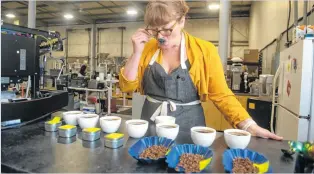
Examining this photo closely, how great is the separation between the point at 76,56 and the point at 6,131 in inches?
456

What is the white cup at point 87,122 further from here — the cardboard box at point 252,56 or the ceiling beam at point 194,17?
the ceiling beam at point 194,17

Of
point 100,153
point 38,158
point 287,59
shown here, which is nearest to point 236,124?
point 100,153

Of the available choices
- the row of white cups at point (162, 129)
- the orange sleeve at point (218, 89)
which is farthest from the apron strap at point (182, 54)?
the row of white cups at point (162, 129)

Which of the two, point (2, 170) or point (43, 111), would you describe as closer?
point (2, 170)

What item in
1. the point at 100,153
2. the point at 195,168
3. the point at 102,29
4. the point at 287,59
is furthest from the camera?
the point at 102,29

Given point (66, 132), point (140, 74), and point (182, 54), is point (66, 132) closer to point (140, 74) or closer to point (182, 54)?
point (140, 74)

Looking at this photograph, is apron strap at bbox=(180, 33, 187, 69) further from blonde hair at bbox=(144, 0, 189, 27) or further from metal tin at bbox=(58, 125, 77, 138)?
metal tin at bbox=(58, 125, 77, 138)

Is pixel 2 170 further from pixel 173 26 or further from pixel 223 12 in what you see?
pixel 223 12

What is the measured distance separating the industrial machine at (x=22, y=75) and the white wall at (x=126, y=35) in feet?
26.4

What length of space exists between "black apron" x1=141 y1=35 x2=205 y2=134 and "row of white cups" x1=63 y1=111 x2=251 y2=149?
216 mm

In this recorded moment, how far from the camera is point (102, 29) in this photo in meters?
11.2

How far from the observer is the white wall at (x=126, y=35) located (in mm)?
9352

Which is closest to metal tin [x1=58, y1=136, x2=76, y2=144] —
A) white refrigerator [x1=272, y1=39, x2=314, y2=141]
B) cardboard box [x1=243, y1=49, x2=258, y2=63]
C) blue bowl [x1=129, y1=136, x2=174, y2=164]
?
blue bowl [x1=129, y1=136, x2=174, y2=164]

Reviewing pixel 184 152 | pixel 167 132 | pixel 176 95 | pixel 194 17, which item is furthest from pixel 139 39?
pixel 194 17
